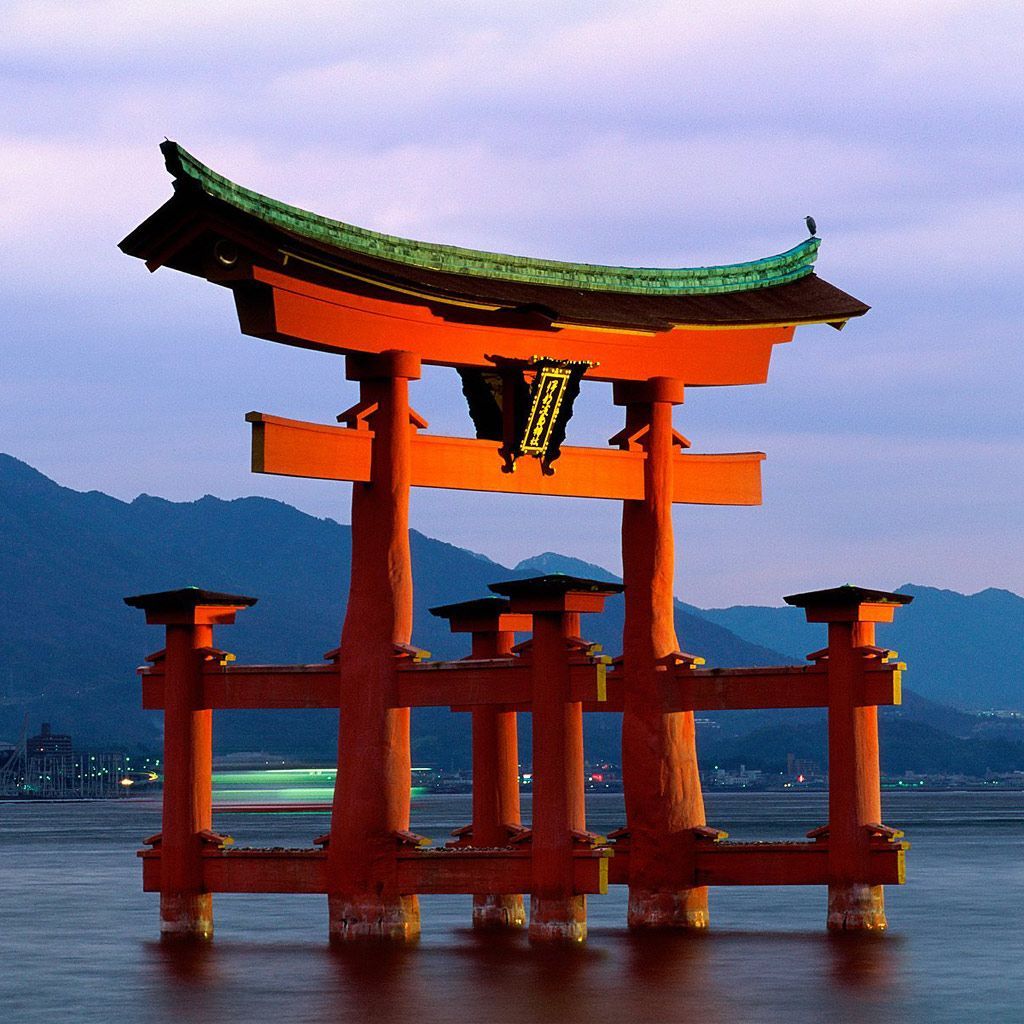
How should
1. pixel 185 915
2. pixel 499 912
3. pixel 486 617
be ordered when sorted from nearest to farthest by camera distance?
pixel 185 915 < pixel 486 617 < pixel 499 912

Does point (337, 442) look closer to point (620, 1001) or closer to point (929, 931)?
point (620, 1001)

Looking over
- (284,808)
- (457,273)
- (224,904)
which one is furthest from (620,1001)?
(284,808)

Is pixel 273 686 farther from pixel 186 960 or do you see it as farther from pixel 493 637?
pixel 493 637

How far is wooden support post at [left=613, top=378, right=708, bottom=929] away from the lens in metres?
27.9

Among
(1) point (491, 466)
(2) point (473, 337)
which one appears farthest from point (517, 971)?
(2) point (473, 337)

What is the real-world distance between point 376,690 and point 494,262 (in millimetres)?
6460

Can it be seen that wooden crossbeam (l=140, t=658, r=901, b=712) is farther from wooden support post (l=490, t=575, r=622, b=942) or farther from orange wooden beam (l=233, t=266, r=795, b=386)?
orange wooden beam (l=233, t=266, r=795, b=386)

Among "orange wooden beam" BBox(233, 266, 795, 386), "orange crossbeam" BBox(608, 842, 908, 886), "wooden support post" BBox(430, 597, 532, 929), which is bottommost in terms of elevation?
"orange crossbeam" BBox(608, 842, 908, 886)

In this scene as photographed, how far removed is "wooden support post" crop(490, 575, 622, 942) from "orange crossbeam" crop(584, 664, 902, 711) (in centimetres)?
185

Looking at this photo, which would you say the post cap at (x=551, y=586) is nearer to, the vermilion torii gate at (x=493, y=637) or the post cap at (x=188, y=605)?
the vermilion torii gate at (x=493, y=637)

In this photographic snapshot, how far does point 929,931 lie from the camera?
102ft

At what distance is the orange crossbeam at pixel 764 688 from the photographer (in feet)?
85.5

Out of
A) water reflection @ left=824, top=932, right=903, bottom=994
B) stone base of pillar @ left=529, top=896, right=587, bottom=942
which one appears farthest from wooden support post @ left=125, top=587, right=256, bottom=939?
water reflection @ left=824, top=932, right=903, bottom=994

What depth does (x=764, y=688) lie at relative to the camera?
87.2 ft
